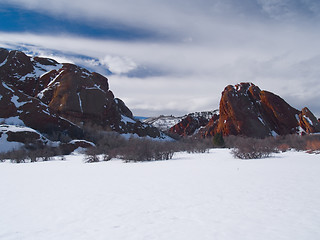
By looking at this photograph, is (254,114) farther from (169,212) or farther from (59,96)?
(169,212)

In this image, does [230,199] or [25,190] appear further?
[25,190]

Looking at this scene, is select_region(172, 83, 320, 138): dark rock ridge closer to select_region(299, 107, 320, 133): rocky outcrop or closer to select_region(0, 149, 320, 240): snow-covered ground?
select_region(299, 107, 320, 133): rocky outcrop

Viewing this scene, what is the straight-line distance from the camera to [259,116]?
74.2 metres

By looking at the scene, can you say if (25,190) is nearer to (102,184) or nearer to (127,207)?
(102,184)

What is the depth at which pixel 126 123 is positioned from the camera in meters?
76.2

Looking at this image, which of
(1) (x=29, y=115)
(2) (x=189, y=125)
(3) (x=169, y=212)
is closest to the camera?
(3) (x=169, y=212)

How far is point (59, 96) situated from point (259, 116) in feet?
208

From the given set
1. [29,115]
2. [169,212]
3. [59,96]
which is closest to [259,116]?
[59,96]

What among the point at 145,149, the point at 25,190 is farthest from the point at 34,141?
the point at 25,190

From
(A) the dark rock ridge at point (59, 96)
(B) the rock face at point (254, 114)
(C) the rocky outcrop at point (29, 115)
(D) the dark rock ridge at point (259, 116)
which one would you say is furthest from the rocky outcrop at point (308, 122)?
(C) the rocky outcrop at point (29, 115)

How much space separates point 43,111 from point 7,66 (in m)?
39.2

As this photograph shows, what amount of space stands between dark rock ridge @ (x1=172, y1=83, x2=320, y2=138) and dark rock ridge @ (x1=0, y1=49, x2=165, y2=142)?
25.2 m

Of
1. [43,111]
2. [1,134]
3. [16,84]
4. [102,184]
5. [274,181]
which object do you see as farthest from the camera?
[16,84]

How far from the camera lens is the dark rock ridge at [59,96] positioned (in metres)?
50.9
